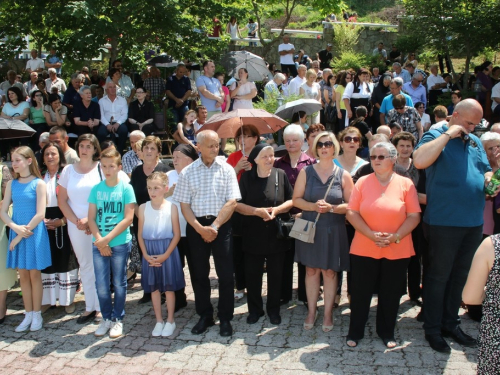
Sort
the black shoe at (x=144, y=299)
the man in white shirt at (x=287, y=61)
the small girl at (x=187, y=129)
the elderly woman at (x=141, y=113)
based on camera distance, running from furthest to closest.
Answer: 1. the man in white shirt at (x=287, y=61)
2. the elderly woman at (x=141, y=113)
3. the small girl at (x=187, y=129)
4. the black shoe at (x=144, y=299)

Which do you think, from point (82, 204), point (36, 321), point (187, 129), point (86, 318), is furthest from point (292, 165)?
point (187, 129)

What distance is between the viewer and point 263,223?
5457 mm

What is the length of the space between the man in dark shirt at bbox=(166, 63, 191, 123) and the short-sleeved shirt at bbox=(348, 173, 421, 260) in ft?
25.9

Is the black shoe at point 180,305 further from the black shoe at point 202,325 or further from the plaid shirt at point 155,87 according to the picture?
the plaid shirt at point 155,87

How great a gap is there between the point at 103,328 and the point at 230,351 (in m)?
1.32

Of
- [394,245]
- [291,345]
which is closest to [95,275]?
[291,345]

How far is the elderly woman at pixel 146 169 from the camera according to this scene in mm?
Result: 6020

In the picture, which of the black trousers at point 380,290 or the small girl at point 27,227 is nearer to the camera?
the black trousers at point 380,290

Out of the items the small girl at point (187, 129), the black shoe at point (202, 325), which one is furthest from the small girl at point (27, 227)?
the small girl at point (187, 129)

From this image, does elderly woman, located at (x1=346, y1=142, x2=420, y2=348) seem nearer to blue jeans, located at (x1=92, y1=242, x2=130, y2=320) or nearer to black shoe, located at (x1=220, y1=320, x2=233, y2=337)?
black shoe, located at (x1=220, y1=320, x2=233, y2=337)

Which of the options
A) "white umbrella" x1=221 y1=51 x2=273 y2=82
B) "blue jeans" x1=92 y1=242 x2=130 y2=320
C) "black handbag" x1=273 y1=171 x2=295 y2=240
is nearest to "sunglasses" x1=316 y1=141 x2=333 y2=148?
"black handbag" x1=273 y1=171 x2=295 y2=240

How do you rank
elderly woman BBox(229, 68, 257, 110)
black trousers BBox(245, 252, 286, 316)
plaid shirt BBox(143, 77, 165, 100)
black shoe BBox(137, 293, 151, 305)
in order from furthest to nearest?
plaid shirt BBox(143, 77, 165, 100) → elderly woman BBox(229, 68, 257, 110) → black shoe BBox(137, 293, 151, 305) → black trousers BBox(245, 252, 286, 316)

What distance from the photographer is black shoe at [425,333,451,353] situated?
4.89 metres

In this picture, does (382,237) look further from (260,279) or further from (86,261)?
(86,261)
